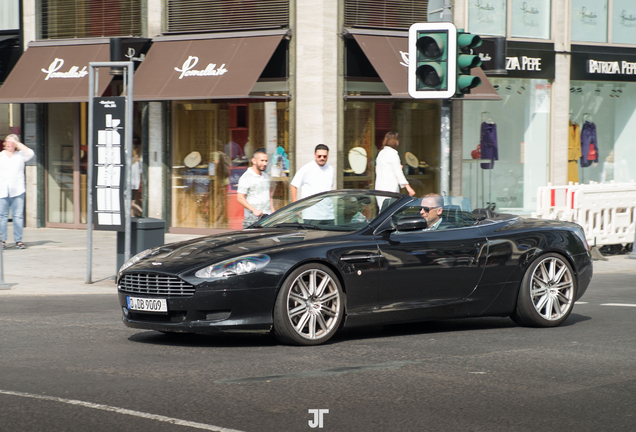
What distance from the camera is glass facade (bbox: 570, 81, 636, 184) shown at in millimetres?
20297

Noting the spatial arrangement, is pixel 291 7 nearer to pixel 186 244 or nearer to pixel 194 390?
pixel 186 244

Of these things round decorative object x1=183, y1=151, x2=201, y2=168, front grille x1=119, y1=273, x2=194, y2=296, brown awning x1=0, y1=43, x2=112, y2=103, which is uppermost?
brown awning x1=0, y1=43, x2=112, y2=103

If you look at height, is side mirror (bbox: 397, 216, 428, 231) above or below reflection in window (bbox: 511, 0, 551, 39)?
below

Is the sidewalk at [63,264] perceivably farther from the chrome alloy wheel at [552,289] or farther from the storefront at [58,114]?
the chrome alloy wheel at [552,289]

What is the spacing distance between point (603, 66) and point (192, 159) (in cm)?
957

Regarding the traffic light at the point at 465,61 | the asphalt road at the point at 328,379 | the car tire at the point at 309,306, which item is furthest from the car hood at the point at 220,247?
the traffic light at the point at 465,61

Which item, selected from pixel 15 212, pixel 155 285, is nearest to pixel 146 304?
pixel 155 285

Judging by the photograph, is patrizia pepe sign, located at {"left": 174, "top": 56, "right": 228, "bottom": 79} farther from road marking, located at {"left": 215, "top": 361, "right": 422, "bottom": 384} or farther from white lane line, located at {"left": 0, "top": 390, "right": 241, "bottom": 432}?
white lane line, located at {"left": 0, "top": 390, "right": 241, "bottom": 432}

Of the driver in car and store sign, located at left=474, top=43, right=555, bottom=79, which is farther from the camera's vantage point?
store sign, located at left=474, top=43, right=555, bottom=79

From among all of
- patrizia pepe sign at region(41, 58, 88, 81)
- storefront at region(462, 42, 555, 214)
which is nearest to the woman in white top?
storefront at region(462, 42, 555, 214)

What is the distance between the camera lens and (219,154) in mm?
17922

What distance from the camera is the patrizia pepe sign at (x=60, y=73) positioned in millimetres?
18172

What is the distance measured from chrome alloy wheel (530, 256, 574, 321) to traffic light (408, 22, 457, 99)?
120 inches

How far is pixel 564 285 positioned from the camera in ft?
26.9
